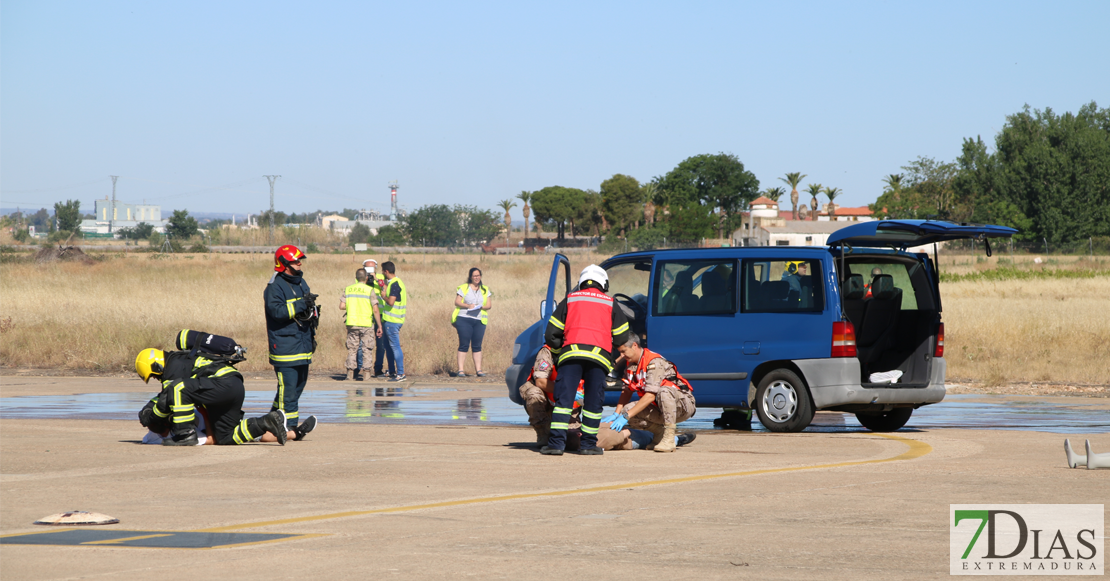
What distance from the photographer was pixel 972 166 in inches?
4183

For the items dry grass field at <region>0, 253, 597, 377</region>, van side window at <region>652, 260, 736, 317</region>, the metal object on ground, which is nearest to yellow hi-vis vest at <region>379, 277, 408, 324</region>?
dry grass field at <region>0, 253, 597, 377</region>

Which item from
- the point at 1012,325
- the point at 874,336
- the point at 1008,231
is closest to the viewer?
the point at 1008,231

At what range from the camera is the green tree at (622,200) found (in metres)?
132

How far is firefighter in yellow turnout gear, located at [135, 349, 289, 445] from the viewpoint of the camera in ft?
32.6

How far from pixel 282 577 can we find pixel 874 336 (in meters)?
8.34

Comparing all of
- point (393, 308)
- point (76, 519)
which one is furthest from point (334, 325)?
point (76, 519)

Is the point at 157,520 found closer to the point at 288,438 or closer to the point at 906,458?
the point at 288,438

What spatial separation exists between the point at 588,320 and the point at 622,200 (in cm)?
12464

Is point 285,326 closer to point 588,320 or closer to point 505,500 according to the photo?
point 588,320

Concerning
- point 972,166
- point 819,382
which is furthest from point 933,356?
point 972,166

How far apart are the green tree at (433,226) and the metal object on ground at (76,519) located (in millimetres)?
116266

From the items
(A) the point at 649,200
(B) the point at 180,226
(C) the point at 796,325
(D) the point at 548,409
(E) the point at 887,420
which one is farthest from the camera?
(A) the point at 649,200

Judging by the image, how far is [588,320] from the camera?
9.30 metres

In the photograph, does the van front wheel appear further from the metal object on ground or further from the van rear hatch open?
the metal object on ground
